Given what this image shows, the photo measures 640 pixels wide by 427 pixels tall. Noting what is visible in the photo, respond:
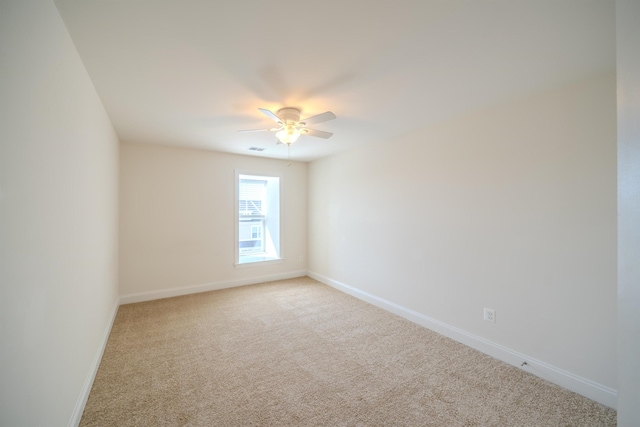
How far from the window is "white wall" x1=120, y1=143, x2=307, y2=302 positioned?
26 cm

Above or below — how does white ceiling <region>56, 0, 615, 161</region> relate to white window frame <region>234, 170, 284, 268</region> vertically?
above

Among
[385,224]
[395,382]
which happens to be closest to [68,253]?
[395,382]

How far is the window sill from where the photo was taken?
15.6 ft

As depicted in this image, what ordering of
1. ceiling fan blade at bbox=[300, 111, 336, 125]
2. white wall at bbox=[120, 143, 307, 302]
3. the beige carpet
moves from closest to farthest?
1. the beige carpet
2. ceiling fan blade at bbox=[300, 111, 336, 125]
3. white wall at bbox=[120, 143, 307, 302]

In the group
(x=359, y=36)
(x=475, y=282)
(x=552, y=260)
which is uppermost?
(x=359, y=36)

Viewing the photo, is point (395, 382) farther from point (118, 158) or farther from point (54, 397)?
point (118, 158)

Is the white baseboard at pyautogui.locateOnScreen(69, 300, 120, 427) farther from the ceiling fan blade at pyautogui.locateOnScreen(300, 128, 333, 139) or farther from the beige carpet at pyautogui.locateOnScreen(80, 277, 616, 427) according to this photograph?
the ceiling fan blade at pyautogui.locateOnScreen(300, 128, 333, 139)

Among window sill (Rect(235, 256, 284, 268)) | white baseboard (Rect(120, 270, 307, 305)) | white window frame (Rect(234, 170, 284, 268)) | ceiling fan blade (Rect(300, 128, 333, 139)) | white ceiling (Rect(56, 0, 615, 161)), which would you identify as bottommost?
white baseboard (Rect(120, 270, 307, 305))

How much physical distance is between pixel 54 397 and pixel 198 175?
135 inches

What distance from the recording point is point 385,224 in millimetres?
3711

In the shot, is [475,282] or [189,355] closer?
[189,355]

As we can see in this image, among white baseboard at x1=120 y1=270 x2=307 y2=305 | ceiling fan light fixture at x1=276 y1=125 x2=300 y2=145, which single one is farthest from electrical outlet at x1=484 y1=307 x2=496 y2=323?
white baseboard at x1=120 y1=270 x2=307 y2=305

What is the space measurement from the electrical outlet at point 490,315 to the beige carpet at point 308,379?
1.15 ft

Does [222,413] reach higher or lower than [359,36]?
lower
